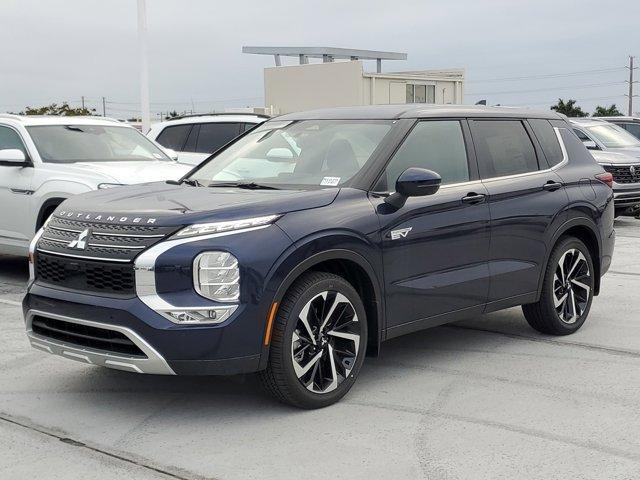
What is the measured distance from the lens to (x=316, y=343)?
506 centimetres

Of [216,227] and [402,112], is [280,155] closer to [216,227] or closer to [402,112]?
[402,112]

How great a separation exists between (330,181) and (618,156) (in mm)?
11894

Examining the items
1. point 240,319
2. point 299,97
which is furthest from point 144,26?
point 299,97

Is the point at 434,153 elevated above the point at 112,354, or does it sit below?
above

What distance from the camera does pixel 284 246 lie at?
4.85 metres

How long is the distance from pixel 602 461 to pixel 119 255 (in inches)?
106

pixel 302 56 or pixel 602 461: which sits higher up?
pixel 302 56

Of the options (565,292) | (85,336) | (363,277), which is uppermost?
(363,277)

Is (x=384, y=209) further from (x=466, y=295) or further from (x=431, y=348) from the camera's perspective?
(x=431, y=348)

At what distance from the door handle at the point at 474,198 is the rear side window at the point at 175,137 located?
8.23 meters

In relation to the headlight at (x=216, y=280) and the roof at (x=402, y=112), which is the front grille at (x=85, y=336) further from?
the roof at (x=402, y=112)

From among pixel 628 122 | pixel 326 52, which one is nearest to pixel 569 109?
pixel 326 52

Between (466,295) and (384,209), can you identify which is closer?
(384,209)

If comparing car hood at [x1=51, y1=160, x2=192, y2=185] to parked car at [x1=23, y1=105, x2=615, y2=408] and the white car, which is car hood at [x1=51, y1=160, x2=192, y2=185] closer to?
the white car
